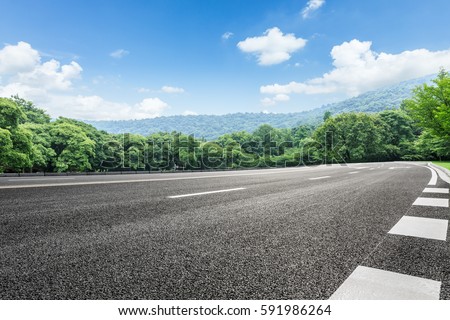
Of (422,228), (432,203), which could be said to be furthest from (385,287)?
(432,203)

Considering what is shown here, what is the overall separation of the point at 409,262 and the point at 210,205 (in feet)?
8.92

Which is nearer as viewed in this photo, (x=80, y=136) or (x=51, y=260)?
(x=51, y=260)

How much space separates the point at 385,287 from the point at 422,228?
1.86m

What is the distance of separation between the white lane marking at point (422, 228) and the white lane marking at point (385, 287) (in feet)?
→ 4.04

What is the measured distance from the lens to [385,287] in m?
1.50

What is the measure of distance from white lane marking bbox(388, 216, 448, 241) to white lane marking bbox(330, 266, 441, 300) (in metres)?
1.23

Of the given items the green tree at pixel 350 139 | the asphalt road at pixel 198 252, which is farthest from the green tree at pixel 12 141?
the green tree at pixel 350 139

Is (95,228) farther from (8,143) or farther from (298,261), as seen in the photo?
(8,143)

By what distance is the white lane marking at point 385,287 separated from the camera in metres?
1.42

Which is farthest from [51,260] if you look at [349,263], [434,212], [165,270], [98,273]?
[434,212]

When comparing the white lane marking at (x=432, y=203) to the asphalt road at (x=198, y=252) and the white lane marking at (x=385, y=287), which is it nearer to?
the asphalt road at (x=198, y=252)

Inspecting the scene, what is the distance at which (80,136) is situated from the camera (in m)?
42.1

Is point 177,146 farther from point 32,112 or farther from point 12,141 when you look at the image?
point 12,141

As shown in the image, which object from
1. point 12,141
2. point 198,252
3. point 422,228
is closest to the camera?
point 198,252
